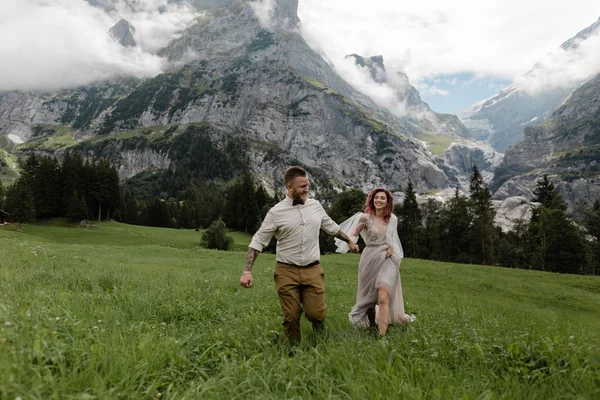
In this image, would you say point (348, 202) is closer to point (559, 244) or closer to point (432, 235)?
point (432, 235)

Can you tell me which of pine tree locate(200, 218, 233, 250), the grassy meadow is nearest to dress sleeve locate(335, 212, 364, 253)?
the grassy meadow

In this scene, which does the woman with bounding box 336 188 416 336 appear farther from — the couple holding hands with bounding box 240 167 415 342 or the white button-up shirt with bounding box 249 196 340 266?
the white button-up shirt with bounding box 249 196 340 266

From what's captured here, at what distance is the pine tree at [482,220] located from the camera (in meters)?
58.1

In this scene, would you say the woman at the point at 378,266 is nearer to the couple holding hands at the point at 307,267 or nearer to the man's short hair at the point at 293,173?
the couple holding hands at the point at 307,267

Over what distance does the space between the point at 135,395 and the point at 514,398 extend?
11.4 ft

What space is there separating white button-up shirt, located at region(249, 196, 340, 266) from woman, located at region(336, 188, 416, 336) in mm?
1815

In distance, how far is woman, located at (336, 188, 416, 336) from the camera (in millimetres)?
7891

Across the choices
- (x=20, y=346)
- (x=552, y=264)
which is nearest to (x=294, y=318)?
(x=20, y=346)

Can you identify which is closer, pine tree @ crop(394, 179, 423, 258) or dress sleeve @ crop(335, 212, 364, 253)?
dress sleeve @ crop(335, 212, 364, 253)

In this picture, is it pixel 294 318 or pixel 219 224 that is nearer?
pixel 294 318

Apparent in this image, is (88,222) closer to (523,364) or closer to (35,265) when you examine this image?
(35,265)

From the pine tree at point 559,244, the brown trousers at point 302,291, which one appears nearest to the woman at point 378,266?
the brown trousers at point 302,291

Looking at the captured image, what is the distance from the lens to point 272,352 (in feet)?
15.2

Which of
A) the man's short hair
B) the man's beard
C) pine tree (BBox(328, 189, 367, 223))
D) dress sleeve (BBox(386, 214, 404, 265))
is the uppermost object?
pine tree (BBox(328, 189, 367, 223))
